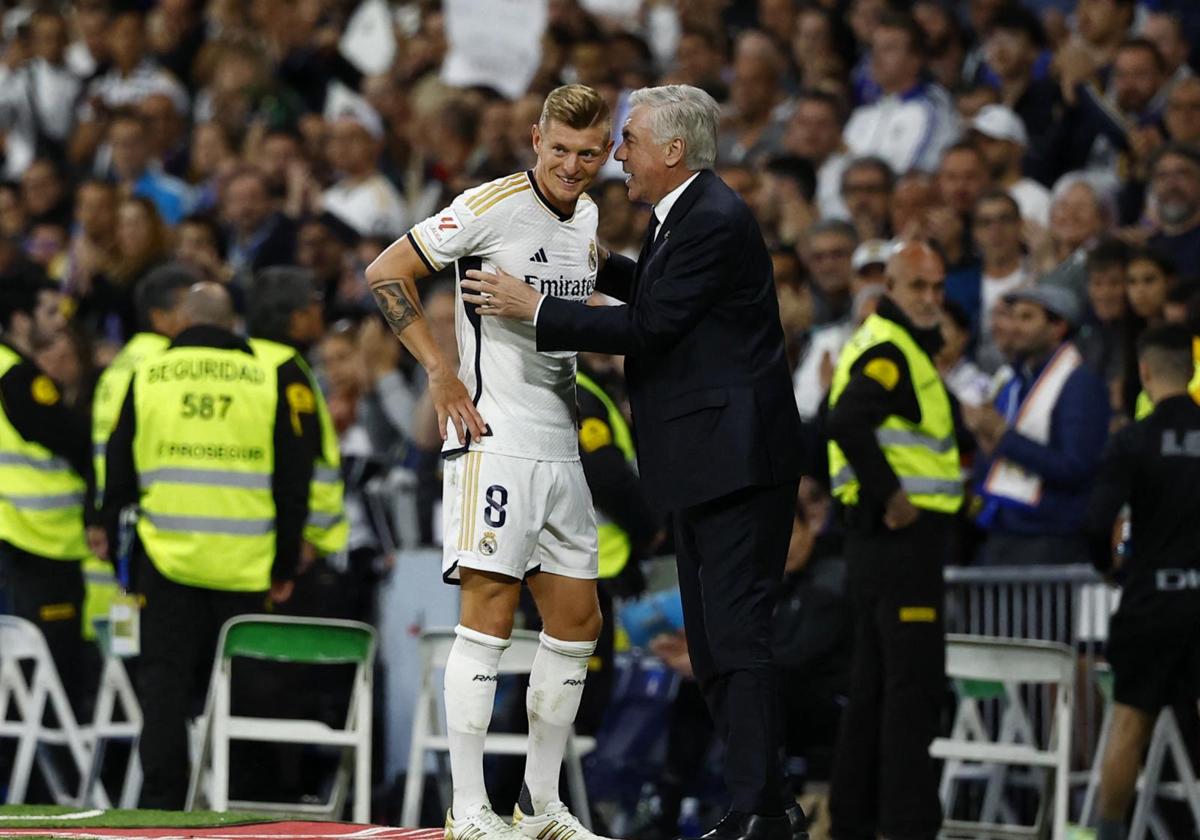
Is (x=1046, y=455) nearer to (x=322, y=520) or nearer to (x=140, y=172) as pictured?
(x=322, y=520)

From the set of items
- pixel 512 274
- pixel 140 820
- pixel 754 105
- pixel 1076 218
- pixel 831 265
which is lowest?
pixel 140 820

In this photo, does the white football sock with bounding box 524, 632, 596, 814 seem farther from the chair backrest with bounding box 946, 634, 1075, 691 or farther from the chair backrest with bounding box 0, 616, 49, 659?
the chair backrest with bounding box 0, 616, 49, 659

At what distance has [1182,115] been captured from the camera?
37.7 feet

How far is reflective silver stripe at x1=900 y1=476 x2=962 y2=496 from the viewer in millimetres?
8695

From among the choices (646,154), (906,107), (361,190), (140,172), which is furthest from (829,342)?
(140,172)

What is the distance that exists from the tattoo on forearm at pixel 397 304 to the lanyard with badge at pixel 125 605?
3.17m

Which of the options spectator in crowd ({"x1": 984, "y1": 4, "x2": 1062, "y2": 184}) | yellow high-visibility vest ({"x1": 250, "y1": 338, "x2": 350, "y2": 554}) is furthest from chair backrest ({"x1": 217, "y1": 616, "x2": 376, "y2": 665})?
spectator in crowd ({"x1": 984, "y1": 4, "x2": 1062, "y2": 184})

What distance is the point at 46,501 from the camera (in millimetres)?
10688

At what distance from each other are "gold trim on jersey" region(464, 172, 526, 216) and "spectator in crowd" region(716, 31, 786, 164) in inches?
271

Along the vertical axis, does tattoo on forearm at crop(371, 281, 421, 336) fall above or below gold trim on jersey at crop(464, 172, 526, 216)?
below

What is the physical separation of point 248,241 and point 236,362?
5.50 meters

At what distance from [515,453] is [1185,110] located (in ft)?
20.3

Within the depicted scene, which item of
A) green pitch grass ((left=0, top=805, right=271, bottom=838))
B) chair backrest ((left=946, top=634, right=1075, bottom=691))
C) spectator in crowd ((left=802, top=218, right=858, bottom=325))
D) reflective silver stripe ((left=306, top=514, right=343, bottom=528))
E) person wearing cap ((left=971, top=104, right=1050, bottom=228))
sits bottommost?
green pitch grass ((left=0, top=805, right=271, bottom=838))

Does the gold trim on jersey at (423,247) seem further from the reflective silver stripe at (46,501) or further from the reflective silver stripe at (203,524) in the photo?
the reflective silver stripe at (46,501)
